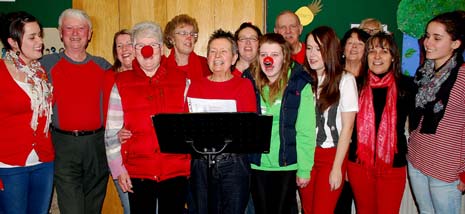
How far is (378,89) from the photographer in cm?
265

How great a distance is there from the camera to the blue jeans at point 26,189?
250 centimetres

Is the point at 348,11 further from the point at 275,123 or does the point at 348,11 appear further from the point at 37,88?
the point at 37,88

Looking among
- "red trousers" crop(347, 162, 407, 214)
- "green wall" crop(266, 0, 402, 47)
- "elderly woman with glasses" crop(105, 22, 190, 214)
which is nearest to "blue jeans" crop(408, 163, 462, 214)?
"red trousers" crop(347, 162, 407, 214)

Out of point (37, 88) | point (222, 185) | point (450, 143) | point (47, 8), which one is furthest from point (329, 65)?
point (47, 8)

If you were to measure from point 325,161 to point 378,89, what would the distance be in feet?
2.08

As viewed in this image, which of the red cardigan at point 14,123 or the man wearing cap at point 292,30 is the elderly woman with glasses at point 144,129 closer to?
the red cardigan at point 14,123

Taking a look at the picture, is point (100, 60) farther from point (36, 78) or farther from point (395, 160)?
point (395, 160)

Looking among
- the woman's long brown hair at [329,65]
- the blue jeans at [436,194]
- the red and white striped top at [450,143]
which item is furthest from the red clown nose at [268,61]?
the blue jeans at [436,194]

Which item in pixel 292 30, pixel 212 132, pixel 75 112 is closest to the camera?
pixel 212 132

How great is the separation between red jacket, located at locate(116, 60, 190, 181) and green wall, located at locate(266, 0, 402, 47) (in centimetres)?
210

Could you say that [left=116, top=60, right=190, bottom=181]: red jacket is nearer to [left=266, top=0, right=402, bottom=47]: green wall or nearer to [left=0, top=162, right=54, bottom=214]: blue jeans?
[left=0, top=162, right=54, bottom=214]: blue jeans

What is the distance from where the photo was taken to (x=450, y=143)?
2412 mm

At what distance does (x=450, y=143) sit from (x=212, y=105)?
5.09 ft

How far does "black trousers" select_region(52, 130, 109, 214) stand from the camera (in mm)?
2871
